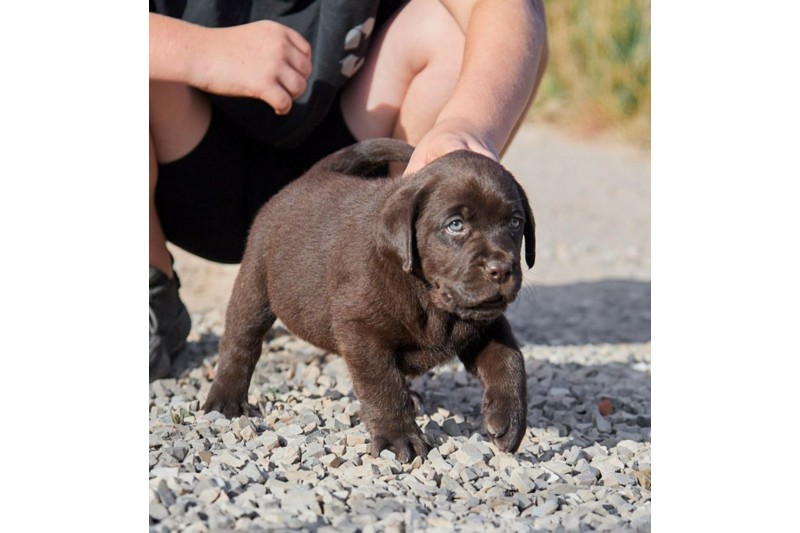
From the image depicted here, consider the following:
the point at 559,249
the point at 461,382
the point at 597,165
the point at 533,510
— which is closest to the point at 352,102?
the point at 461,382

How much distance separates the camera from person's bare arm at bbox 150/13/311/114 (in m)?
3.79

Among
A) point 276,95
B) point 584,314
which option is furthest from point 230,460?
point 584,314

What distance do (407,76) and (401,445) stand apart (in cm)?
192

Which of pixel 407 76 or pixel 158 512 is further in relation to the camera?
pixel 407 76

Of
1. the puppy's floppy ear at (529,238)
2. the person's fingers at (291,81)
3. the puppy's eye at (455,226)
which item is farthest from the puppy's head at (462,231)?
the person's fingers at (291,81)

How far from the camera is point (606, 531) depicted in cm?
282

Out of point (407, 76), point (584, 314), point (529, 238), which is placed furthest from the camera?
point (584, 314)

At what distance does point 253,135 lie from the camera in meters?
4.55

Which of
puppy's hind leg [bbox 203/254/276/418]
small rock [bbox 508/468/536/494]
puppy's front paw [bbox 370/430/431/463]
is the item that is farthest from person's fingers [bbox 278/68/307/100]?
small rock [bbox 508/468/536/494]

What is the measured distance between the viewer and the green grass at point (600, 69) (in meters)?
12.6

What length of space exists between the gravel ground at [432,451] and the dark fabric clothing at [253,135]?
66cm

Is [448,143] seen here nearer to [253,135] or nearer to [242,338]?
[242,338]

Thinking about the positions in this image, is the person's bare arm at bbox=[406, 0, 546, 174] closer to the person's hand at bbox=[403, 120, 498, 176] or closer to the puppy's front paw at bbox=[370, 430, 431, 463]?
the person's hand at bbox=[403, 120, 498, 176]

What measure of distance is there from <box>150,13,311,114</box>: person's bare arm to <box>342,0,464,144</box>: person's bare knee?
29.8 inches
